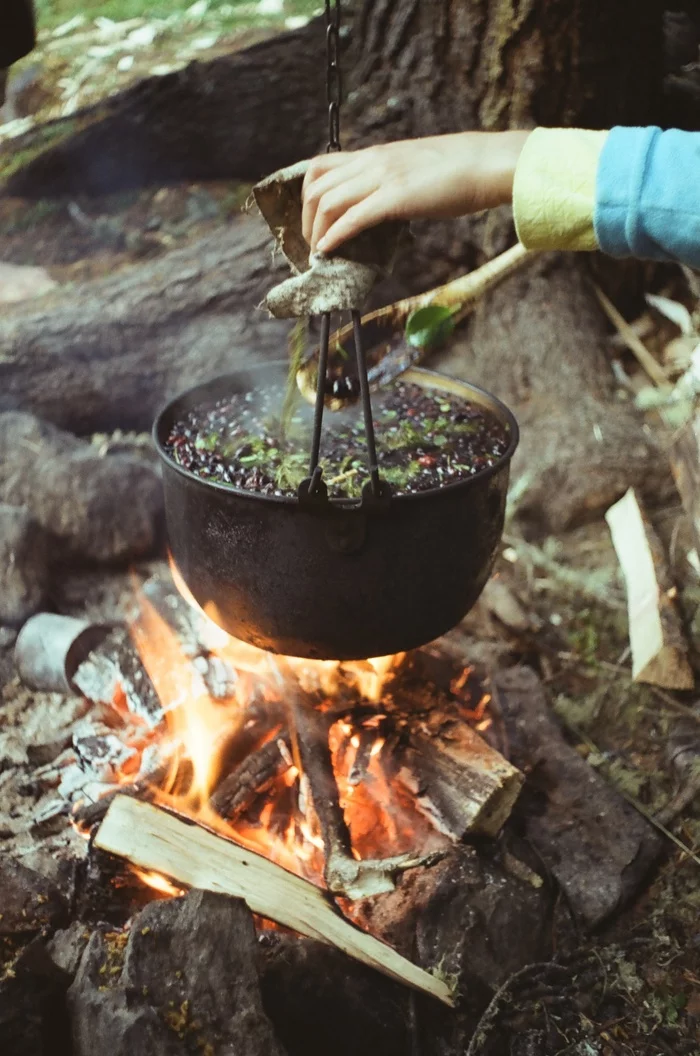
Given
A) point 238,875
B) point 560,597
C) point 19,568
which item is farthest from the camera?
point 560,597

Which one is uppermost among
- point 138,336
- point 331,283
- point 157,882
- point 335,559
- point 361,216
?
point 361,216

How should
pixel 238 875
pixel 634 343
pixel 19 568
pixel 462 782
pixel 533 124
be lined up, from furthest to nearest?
pixel 634 343 < pixel 533 124 < pixel 19 568 < pixel 462 782 < pixel 238 875

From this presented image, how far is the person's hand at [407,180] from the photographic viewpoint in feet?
5.49

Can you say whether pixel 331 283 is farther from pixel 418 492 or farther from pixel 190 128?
pixel 190 128

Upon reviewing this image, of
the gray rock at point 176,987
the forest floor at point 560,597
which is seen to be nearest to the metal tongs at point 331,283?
the gray rock at point 176,987

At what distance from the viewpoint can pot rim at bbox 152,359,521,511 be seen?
1.92 meters

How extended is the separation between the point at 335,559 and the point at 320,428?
1.10ft

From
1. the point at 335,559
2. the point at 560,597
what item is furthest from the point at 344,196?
the point at 560,597

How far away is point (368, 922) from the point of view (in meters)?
2.32

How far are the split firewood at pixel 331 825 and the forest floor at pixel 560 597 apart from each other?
51 cm

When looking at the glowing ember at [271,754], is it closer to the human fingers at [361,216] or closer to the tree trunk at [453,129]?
the human fingers at [361,216]

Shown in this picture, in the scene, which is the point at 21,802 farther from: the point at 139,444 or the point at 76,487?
the point at 139,444

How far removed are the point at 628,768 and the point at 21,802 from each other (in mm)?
1974

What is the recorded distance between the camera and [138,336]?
4.15 metres
